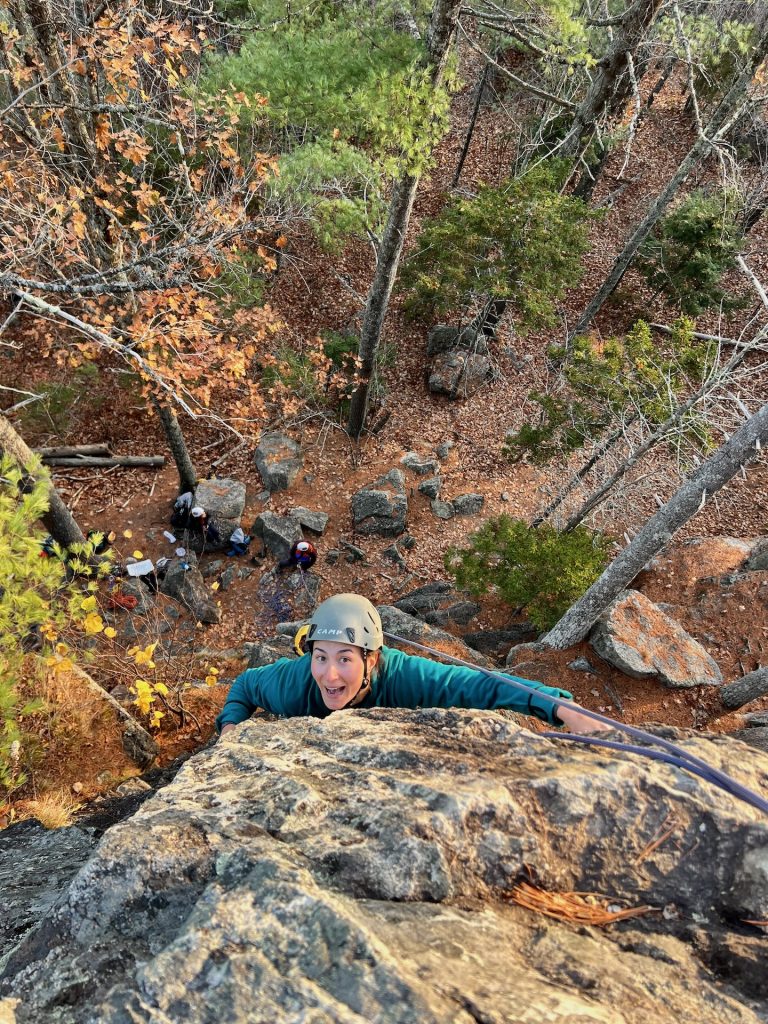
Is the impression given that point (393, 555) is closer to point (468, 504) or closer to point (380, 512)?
point (380, 512)

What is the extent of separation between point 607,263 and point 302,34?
13.9 meters

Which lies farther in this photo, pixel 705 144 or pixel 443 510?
pixel 443 510

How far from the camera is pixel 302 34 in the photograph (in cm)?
675

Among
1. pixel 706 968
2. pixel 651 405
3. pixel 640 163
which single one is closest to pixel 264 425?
pixel 651 405

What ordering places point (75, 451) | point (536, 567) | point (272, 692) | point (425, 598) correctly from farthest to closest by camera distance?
1. point (75, 451)
2. point (425, 598)
3. point (536, 567)
4. point (272, 692)

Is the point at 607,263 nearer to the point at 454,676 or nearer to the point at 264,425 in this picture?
the point at 264,425

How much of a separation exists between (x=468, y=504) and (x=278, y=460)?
443cm

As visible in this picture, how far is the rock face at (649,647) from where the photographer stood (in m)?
7.34

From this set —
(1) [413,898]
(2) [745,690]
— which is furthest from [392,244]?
(1) [413,898]

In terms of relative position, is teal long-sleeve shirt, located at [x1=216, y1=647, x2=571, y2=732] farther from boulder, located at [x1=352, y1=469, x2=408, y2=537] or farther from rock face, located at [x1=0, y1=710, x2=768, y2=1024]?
boulder, located at [x1=352, y1=469, x2=408, y2=537]

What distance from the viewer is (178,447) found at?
10.5 m

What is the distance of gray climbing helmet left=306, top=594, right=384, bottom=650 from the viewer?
8.88ft

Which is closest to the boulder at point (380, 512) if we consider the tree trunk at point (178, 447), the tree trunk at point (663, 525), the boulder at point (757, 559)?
the tree trunk at point (178, 447)

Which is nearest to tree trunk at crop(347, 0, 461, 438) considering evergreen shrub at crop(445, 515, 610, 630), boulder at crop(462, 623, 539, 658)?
evergreen shrub at crop(445, 515, 610, 630)
